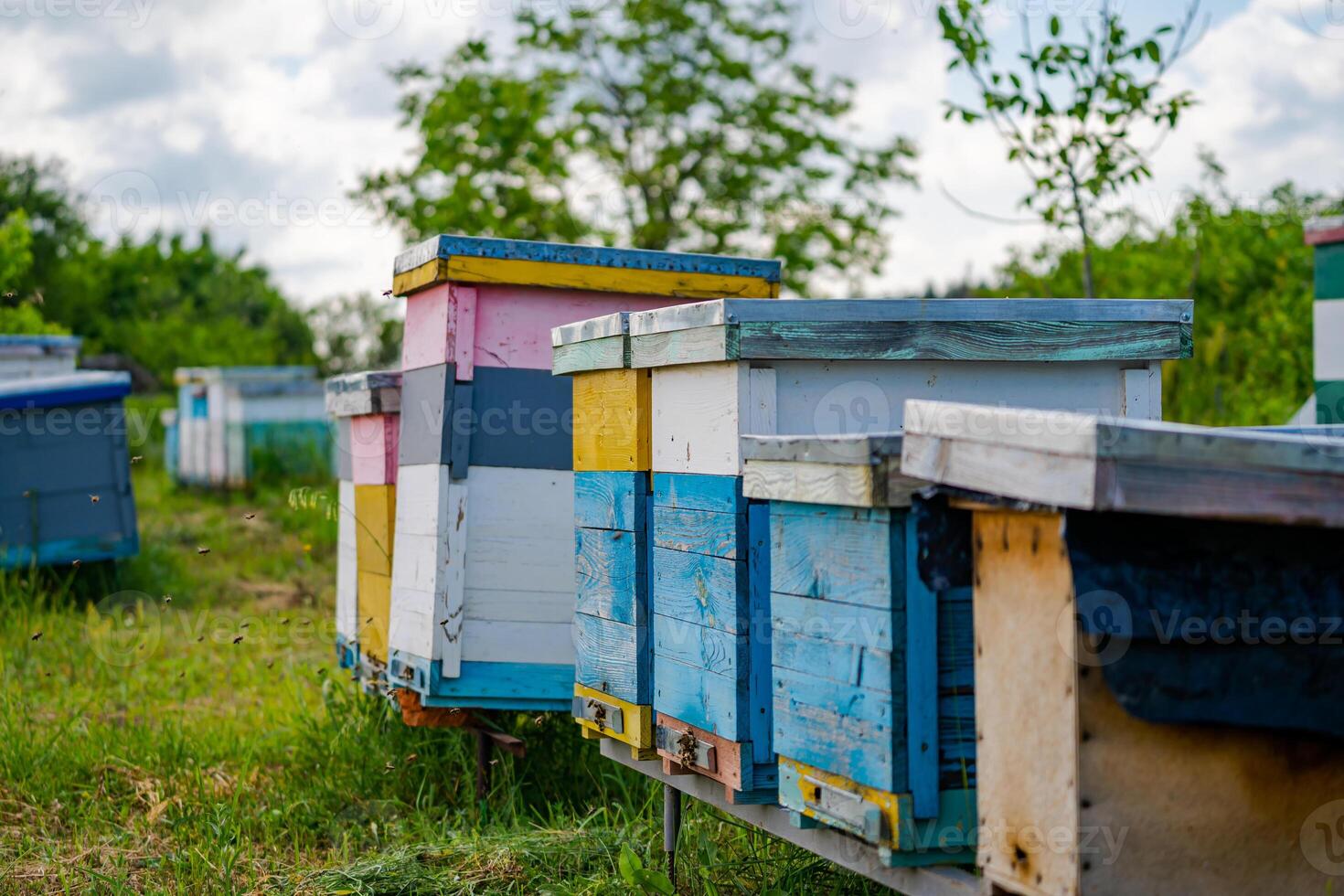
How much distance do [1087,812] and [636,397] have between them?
1581 mm

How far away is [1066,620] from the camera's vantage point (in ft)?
5.99

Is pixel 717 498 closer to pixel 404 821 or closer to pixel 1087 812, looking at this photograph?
pixel 1087 812

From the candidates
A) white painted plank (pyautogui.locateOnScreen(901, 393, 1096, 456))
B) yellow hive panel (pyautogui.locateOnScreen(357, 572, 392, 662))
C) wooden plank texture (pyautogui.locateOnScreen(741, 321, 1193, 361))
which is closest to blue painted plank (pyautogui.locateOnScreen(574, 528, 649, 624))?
wooden plank texture (pyautogui.locateOnScreen(741, 321, 1193, 361))

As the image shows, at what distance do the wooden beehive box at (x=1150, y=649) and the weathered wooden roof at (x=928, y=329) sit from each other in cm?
66

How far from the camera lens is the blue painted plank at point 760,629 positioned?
2.62m

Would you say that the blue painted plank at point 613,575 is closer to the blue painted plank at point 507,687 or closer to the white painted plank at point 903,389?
the white painted plank at point 903,389

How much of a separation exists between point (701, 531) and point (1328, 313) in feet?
13.2

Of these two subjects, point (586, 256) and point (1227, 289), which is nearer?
point (586, 256)

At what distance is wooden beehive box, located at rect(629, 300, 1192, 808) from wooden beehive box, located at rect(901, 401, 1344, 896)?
64 centimetres

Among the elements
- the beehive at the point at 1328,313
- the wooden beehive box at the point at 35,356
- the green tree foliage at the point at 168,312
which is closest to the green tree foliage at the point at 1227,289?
the beehive at the point at 1328,313

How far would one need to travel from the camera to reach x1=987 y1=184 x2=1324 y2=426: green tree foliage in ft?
27.9

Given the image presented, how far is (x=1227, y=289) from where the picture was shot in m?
10.2

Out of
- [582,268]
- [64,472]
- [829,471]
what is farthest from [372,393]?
[64,472]

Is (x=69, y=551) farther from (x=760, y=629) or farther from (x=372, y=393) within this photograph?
(x=760, y=629)
